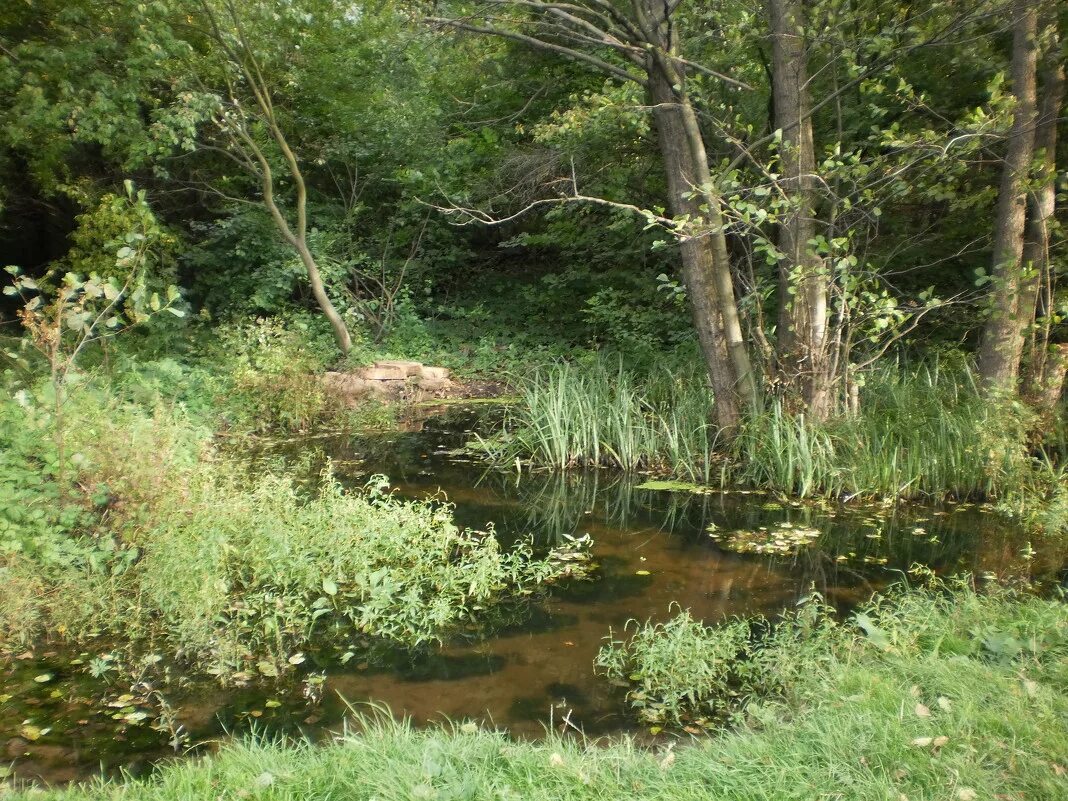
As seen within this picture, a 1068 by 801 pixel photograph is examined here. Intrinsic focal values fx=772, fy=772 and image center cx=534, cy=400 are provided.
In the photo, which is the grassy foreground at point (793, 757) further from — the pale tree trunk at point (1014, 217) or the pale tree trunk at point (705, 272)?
the pale tree trunk at point (705, 272)

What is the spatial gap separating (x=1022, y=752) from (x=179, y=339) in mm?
11700

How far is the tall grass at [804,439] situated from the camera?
5914mm

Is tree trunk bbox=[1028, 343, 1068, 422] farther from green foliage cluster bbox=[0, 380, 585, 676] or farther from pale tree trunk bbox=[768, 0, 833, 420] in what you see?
green foliage cluster bbox=[0, 380, 585, 676]

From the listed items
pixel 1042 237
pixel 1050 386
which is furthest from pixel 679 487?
pixel 1042 237

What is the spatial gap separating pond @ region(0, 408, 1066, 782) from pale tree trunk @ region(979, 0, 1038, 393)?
1205 millimetres

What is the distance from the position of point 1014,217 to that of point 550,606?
4812mm

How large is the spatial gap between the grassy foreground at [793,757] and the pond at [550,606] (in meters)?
0.34

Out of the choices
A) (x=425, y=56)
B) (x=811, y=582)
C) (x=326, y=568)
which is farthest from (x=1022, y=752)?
(x=425, y=56)

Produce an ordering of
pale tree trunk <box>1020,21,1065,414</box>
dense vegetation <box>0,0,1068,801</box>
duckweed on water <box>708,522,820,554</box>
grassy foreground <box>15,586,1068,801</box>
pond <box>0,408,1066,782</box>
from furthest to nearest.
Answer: pale tree trunk <box>1020,21,1065,414</box> → duckweed on water <box>708,522,820,554</box> → pond <box>0,408,1066,782</box> → dense vegetation <box>0,0,1068,801</box> → grassy foreground <box>15,586,1068,801</box>

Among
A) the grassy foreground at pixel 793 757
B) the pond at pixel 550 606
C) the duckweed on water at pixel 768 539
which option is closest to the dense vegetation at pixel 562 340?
the grassy foreground at pixel 793 757

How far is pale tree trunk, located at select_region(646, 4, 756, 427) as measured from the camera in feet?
22.0

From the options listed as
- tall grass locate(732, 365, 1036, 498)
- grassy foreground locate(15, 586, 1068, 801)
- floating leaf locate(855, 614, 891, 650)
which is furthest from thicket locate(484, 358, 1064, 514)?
grassy foreground locate(15, 586, 1068, 801)

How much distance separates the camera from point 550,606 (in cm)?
Result: 451

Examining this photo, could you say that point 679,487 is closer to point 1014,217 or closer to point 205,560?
point 1014,217
